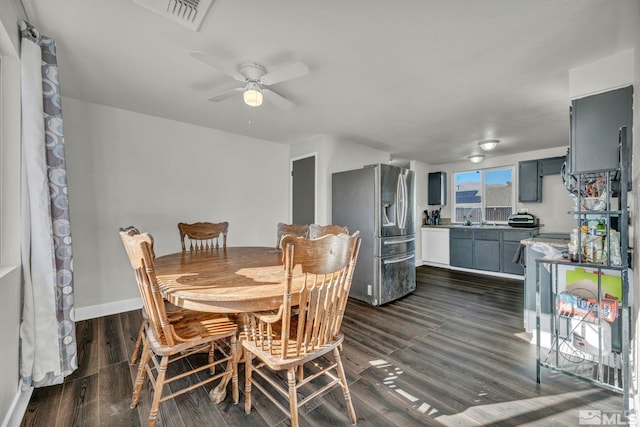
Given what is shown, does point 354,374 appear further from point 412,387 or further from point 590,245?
point 590,245

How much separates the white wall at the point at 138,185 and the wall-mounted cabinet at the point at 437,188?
159 inches

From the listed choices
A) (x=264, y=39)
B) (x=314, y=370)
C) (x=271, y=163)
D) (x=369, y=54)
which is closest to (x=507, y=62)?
(x=369, y=54)

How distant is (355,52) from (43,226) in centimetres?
233

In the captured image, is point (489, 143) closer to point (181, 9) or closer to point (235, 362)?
point (181, 9)

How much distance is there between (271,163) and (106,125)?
6.86ft

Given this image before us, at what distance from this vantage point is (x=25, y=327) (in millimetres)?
1542

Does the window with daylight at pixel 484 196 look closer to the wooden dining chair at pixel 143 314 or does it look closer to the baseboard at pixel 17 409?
the wooden dining chair at pixel 143 314

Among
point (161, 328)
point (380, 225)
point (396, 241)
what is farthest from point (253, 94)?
point (396, 241)

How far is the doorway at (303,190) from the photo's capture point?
404 centimetres

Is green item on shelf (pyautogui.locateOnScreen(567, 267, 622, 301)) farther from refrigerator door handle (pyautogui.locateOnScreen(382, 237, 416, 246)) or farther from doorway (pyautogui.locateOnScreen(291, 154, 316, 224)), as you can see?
doorway (pyautogui.locateOnScreen(291, 154, 316, 224))

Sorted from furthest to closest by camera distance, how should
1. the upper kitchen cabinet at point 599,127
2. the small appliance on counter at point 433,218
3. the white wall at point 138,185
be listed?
1. the small appliance on counter at point 433,218
2. the white wall at point 138,185
3. the upper kitchen cabinet at point 599,127

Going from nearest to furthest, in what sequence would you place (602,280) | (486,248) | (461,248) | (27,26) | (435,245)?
(27,26), (602,280), (486,248), (461,248), (435,245)

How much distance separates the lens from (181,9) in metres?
1.44

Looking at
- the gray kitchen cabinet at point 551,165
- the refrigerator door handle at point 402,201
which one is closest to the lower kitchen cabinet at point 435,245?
the gray kitchen cabinet at point 551,165
